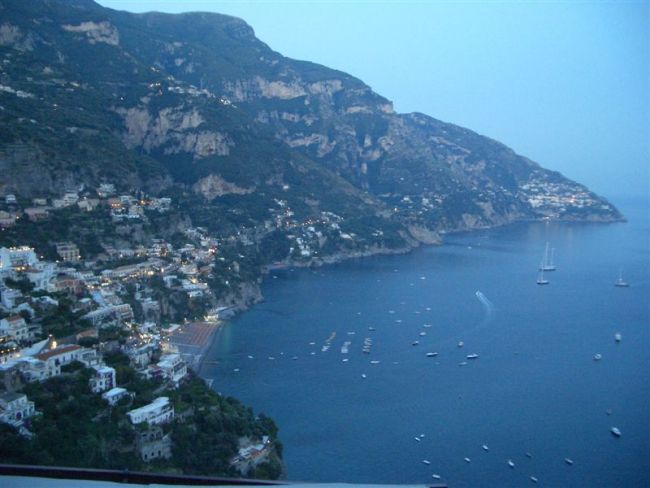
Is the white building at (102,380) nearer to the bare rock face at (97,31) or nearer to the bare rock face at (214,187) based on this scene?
the bare rock face at (214,187)

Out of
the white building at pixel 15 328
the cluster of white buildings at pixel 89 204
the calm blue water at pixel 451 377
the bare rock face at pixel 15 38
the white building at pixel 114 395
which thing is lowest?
A: the calm blue water at pixel 451 377

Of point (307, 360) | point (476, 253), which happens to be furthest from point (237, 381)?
point (476, 253)

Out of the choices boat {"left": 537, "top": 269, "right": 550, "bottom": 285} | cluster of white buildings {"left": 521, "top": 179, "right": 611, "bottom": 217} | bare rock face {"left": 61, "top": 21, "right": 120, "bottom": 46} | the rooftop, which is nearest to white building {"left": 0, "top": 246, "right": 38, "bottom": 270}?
the rooftop

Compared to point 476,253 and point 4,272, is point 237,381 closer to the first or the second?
point 4,272

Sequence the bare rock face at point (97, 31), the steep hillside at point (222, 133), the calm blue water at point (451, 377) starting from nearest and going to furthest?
the calm blue water at point (451, 377)
the steep hillside at point (222, 133)
the bare rock face at point (97, 31)

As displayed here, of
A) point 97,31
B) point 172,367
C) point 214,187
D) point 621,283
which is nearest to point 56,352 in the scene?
point 172,367

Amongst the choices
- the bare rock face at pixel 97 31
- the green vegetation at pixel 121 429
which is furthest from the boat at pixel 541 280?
the bare rock face at pixel 97 31

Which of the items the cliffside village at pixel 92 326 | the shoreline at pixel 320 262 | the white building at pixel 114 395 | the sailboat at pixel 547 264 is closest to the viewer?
the cliffside village at pixel 92 326
